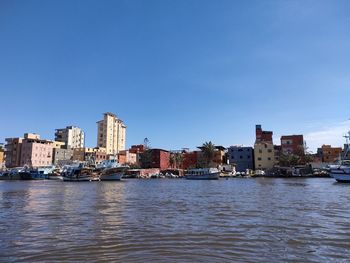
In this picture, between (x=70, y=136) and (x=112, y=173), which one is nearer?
(x=112, y=173)

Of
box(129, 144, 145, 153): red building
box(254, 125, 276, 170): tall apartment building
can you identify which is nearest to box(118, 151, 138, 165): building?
box(129, 144, 145, 153): red building

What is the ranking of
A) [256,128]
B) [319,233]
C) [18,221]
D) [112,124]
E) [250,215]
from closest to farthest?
[319,233] → [18,221] → [250,215] → [256,128] → [112,124]

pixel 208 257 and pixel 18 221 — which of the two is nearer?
pixel 208 257

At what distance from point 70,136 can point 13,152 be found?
33453 mm

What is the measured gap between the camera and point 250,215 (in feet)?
64.5

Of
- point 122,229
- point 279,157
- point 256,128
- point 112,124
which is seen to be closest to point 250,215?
point 122,229

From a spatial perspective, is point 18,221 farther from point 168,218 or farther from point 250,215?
point 250,215

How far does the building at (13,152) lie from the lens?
14762cm

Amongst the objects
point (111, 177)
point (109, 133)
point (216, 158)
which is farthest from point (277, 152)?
point (109, 133)

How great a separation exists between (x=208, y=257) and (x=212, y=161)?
136m

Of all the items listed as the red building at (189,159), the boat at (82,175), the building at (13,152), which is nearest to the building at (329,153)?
the red building at (189,159)

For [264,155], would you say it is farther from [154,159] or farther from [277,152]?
[154,159]

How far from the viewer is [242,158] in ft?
458

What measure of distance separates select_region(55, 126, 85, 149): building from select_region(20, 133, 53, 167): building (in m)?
20.4
